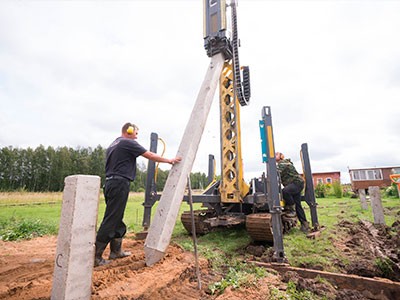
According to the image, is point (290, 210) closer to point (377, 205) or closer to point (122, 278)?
point (377, 205)

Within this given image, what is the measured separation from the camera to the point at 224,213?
20.0 ft

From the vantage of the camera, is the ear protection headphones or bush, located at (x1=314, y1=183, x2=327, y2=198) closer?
the ear protection headphones

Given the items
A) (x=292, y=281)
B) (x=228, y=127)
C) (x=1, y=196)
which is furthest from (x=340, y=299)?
(x=1, y=196)

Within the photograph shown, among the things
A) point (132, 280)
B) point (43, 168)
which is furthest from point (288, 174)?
point (43, 168)

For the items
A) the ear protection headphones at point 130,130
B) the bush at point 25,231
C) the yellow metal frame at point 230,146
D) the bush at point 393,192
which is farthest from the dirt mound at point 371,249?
the bush at point 393,192

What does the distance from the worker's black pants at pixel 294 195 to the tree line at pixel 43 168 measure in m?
46.6

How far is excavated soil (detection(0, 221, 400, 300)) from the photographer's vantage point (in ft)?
8.23

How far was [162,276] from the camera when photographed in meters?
2.88

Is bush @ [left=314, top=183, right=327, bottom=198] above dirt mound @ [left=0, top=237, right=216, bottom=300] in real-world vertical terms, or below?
above

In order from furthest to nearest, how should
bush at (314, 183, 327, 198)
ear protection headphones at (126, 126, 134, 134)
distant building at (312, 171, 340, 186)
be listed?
distant building at (312, 171, 340, 186) → bush at (314, 183, 327, 198) → ear protection headphones at (126, 126, 134, 134)

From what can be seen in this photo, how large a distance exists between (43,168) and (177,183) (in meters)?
66.3

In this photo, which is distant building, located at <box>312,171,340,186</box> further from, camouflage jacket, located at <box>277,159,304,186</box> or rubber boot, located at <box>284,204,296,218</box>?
rubber boot, located at <box>284,204,296,218</box>

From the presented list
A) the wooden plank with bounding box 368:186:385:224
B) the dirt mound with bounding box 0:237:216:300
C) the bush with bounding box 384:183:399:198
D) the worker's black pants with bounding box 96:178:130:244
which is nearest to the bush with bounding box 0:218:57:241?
the dirt mound with bounding box 0:237:216:300

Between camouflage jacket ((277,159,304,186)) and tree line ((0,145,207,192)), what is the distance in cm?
4630
